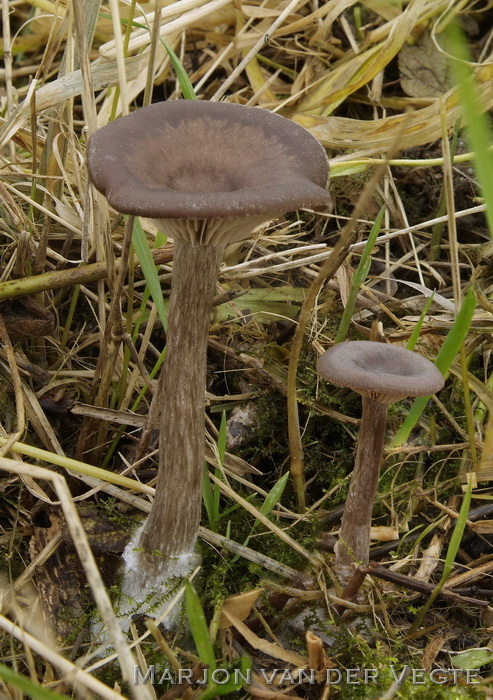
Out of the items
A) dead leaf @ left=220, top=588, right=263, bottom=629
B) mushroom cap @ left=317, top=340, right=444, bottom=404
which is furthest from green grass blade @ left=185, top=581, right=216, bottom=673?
mushroom cap @ left=317, top=340, right=444, bottom=404

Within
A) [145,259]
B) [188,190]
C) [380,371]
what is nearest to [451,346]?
[380,371]

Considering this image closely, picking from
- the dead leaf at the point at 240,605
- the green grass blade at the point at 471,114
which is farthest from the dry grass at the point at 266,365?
the green grass blade at the point at 471,114

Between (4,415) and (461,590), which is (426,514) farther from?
(4,415)

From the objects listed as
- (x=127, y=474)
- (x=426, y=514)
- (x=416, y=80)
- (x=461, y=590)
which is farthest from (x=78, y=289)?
(x=416, y=80)

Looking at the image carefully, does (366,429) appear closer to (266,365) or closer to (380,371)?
(380,371)

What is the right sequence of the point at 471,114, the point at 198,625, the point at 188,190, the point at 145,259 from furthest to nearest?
1. the point at 145,259
2. the point at 188,190
3. the point at 198,625
4. the point at 471,114

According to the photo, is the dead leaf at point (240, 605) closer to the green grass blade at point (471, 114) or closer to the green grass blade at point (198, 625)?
the green grass blade at point (198, 625)
